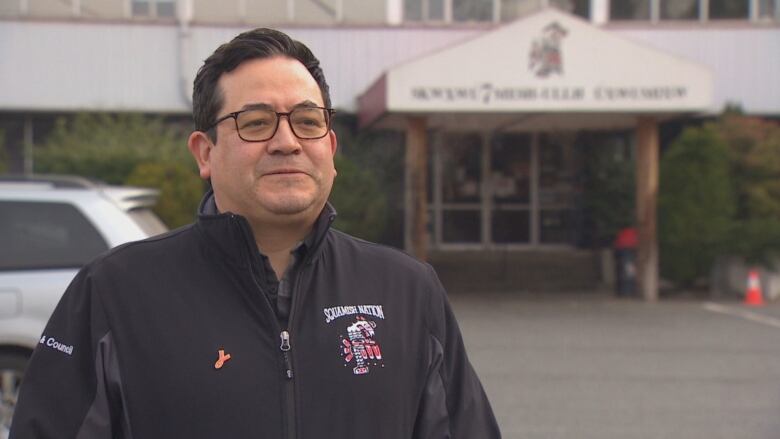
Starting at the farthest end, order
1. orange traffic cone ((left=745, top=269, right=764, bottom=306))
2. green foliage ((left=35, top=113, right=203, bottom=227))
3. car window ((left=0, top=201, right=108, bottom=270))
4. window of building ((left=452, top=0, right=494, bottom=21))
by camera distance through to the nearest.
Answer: window of building ((left=452, top=0, right=494, bottom=21)), orange traffic cone ((left=745, top=269, right=764, bottom=306)), green foliage ((left=35, top=113, right=203, bottom=227)), car window ((left=0, top=201, right=108, bottom=270))

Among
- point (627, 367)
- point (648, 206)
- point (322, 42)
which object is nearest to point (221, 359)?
point (627, 367)

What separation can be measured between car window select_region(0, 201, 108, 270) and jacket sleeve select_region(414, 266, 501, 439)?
13.5 ft

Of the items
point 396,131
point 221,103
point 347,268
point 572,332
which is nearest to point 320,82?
point 221,103

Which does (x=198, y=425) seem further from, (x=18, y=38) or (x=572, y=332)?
(x=18, y=38)

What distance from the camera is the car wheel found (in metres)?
5.69

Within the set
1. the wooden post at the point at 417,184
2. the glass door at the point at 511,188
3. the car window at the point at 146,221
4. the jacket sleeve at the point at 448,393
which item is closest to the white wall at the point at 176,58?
the glass door at the point at 511,188

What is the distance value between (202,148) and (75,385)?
63 cm

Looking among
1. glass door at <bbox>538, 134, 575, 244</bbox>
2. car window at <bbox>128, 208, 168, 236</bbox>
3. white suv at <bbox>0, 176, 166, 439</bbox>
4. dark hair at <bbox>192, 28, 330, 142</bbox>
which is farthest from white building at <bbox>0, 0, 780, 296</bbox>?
dark hair at <bbox>192, 28, 330, 142</bbox>

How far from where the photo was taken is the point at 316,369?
205 centimetres

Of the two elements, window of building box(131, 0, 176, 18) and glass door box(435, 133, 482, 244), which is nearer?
window of building box(131, 0, 176, 18)

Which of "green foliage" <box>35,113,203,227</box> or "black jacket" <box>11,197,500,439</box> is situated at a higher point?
"green foliage" <box>35,113,203,227</box>

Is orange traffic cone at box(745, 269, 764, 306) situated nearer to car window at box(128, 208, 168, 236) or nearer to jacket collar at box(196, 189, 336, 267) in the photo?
car window at box(128, 208, 168, 236)

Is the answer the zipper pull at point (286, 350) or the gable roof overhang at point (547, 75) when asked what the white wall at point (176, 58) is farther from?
the zipper pull at point (286, 350)

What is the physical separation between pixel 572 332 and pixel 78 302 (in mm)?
10440
